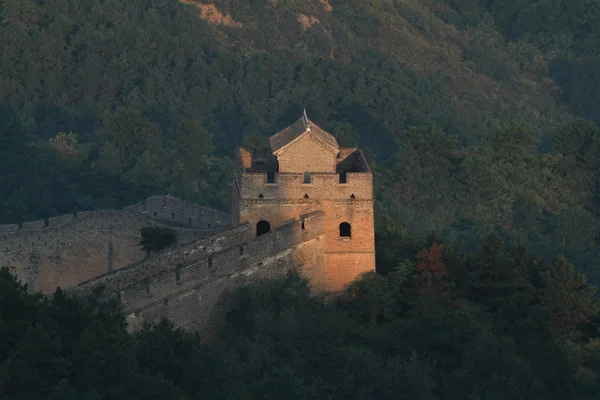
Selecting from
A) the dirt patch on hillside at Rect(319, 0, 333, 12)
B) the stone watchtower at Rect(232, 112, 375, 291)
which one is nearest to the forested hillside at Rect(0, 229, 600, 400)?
the stone watchtower at Rect(232, 112, 375, 291)

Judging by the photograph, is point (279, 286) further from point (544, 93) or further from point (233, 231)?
point (544, 93)

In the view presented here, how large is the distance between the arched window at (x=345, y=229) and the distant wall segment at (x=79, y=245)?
113 inches

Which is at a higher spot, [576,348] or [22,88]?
[22,88]

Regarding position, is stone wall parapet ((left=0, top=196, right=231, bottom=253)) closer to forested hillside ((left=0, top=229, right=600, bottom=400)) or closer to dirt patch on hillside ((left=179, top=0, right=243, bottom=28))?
forested hillside ((left=0, top=229, right=600, bottom=400))

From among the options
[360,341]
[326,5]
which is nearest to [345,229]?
[360,341]

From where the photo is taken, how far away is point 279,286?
42312 mm

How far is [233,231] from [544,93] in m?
60.6

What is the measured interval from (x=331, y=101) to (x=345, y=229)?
4235 cm

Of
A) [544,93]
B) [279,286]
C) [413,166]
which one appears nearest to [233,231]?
[279,286]

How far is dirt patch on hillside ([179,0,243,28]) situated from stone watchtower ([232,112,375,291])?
5078 centimetres

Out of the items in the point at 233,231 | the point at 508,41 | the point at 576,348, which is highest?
the point at 508,41

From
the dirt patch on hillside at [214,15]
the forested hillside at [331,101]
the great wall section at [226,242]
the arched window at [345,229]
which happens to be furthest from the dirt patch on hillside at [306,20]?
the arched window at [345,229]

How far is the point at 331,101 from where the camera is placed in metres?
86.1

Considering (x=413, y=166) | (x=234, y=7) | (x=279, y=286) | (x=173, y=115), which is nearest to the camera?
(x=279, y=286)
